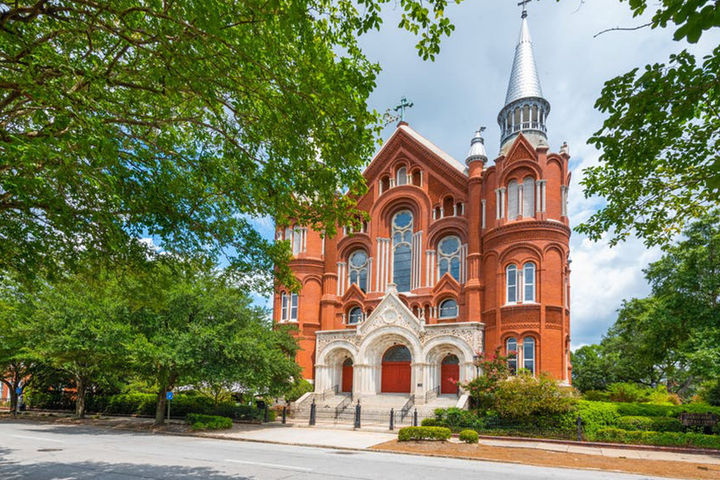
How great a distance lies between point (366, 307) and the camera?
1368 inches

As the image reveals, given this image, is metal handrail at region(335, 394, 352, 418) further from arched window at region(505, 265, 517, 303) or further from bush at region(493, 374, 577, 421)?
arched window at region(505, 265, 517, 303)

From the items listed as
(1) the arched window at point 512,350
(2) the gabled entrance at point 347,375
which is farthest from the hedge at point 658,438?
(2) the gabled entrance at point 347,375

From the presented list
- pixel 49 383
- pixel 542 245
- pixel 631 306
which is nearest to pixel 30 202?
pixel 542 245

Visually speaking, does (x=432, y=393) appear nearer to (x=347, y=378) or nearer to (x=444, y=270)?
(x=347, y=378)

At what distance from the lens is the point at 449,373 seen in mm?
30094

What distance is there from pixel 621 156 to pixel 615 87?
123cm

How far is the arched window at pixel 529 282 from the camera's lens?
28.4 metres

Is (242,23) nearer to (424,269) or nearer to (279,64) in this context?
(279,64)

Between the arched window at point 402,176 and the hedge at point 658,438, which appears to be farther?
the arched window at point 402,176

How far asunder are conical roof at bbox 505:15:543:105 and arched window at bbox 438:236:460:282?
10478mm

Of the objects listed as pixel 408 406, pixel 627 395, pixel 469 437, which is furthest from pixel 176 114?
pixel 627 395

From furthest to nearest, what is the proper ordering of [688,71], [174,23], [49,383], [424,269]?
[49,383] → [424,269] → [174,23] → [688,71]

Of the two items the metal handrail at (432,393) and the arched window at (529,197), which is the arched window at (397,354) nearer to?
the metal handrail at (432,393)

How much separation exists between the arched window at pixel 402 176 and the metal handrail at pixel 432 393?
1428 cm
